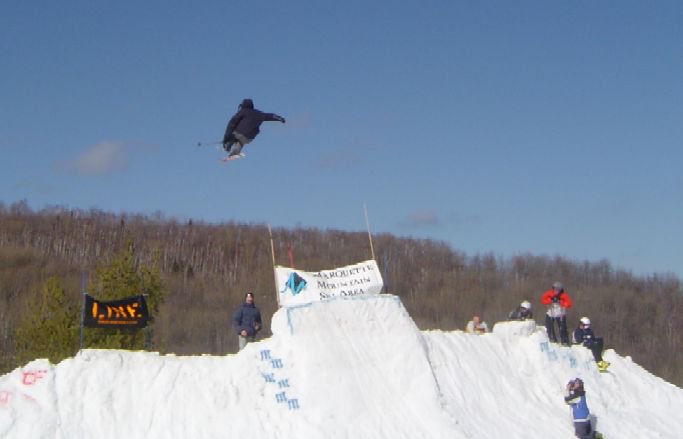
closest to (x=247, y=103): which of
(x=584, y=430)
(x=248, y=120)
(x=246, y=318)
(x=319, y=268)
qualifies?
(x=248, y=120)

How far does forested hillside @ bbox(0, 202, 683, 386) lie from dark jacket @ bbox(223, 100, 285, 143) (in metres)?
24.9

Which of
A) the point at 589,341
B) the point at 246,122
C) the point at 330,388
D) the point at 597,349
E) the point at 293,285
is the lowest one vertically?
the point at 330,388

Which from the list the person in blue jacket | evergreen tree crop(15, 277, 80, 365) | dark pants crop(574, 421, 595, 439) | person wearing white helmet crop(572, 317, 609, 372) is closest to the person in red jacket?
person wearing white helmet crop(572, 317, 609, 372)

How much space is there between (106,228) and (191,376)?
4057 centimetres

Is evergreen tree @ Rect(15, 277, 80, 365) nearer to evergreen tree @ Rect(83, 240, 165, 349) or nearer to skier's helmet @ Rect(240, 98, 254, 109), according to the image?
evergreen tree @ Rect(83, 240, 165, 349)

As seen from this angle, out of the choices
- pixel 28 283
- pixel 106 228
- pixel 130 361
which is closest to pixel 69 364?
pixel 130 361

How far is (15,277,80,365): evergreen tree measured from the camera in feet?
57.1

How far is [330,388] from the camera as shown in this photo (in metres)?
16.7

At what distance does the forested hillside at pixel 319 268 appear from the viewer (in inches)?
1747

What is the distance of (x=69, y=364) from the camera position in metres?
15.7

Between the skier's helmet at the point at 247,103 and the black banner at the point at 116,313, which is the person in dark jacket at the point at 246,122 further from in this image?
the black banner at the point at 116,313

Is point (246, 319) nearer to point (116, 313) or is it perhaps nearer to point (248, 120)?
point (116, 313)

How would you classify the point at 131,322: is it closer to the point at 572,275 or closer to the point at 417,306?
the point at 417,306

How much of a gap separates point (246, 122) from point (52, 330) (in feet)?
20.5
